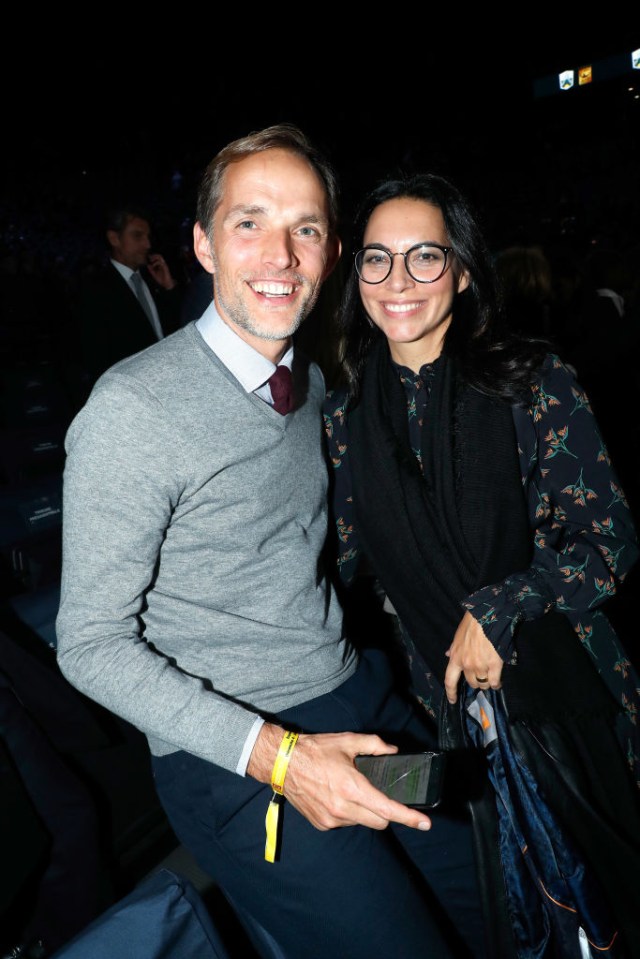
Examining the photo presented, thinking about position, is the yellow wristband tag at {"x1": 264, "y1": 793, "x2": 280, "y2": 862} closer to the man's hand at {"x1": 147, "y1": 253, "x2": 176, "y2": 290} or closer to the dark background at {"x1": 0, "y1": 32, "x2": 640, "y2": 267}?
the dark background at {"x1": 0, "y1": 32, "x2": 640, "y2": 267}

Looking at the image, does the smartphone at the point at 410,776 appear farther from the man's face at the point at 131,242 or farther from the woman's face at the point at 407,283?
the man's face at the point at 131,242

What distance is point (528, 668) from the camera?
134 centimetres

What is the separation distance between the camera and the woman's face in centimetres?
157

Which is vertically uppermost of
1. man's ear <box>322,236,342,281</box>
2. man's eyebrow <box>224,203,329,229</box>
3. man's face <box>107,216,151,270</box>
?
man's face <box>107,216,151,270</box>

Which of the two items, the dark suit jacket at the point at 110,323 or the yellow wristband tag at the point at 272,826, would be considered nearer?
the yellow wristband tag at the point at 272,826

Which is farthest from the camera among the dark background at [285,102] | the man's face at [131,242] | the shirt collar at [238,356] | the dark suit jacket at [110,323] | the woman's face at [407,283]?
the dark background at [285,102]

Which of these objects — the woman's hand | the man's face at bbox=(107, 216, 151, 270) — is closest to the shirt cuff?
the woman's hand

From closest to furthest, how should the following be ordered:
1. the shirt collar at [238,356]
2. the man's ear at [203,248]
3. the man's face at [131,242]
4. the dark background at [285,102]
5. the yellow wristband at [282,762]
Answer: the yellow wristband at [282,762] < the shirt collar at [238,356] < the man's ear at [203,248] < the man's face at [131,242] < the dark background at [285,102]

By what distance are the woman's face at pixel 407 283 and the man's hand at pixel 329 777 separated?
993mm

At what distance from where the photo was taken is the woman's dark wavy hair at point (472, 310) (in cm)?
148

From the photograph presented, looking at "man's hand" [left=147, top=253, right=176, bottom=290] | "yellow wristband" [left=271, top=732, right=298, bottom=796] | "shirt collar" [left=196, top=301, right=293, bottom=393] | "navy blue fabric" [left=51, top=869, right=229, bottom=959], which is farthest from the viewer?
"man's hand" [left=147, top=253, right=176, bottom=290]

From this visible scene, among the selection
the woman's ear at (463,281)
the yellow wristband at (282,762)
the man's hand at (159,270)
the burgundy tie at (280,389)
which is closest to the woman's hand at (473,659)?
the yellow wristband at (282,762)

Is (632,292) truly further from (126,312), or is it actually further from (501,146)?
(501,146)

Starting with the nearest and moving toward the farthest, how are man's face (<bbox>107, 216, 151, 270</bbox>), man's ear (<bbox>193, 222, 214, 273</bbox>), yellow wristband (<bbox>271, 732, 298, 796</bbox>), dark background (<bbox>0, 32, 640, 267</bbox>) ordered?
yellow wristband (<bbox>271, 732, 298, 796</bbox>) < man's ear (<bbox>193, 222, 214, 273</bbox>) < man's face (<bbox>107, 216, 151, 270</bbox>) < dark background (<bbox>0, 32, 640, 267</bbox>)
